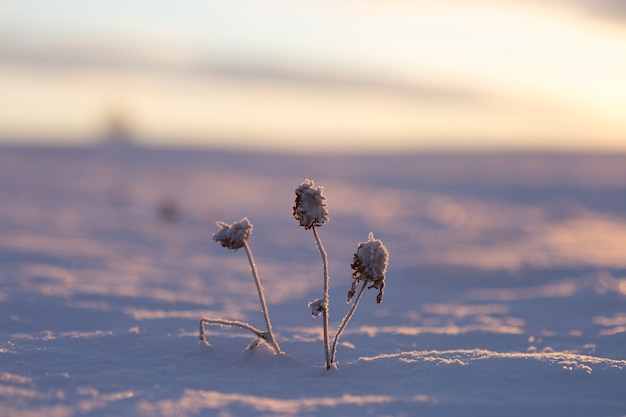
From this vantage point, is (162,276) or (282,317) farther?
(162,276)

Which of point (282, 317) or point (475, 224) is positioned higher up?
point (475, 224)

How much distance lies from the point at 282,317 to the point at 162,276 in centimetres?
228

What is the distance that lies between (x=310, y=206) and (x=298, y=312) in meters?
2.66

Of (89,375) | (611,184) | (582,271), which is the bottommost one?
(89,375)

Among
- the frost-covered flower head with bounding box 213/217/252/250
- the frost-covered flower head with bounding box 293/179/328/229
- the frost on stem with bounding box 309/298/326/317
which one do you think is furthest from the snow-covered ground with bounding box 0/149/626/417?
the frost-covered flower head with bounding box 293/179/328/229

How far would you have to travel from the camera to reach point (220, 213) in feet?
49.4

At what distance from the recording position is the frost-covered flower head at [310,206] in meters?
3.65

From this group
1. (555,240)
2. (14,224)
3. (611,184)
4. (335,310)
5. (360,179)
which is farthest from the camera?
(360,179)

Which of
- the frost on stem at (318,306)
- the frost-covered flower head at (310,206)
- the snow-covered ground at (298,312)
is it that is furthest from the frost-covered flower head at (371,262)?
the snow-covered ground at (298,312)

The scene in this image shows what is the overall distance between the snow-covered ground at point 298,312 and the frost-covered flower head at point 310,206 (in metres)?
0.83

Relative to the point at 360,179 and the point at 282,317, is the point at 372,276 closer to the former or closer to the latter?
the point at 282,317

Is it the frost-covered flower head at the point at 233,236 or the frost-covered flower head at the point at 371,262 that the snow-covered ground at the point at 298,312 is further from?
the frost-covered flower head at the point at 233,236

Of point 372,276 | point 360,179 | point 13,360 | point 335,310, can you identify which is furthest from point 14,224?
point 360,179

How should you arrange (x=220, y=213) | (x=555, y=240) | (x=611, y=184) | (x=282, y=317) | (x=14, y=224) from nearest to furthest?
(x=282, y=317) < (x=14, y=224) < (x=555, y=240) < (x=220, y=213) < (x=611, y=184)
